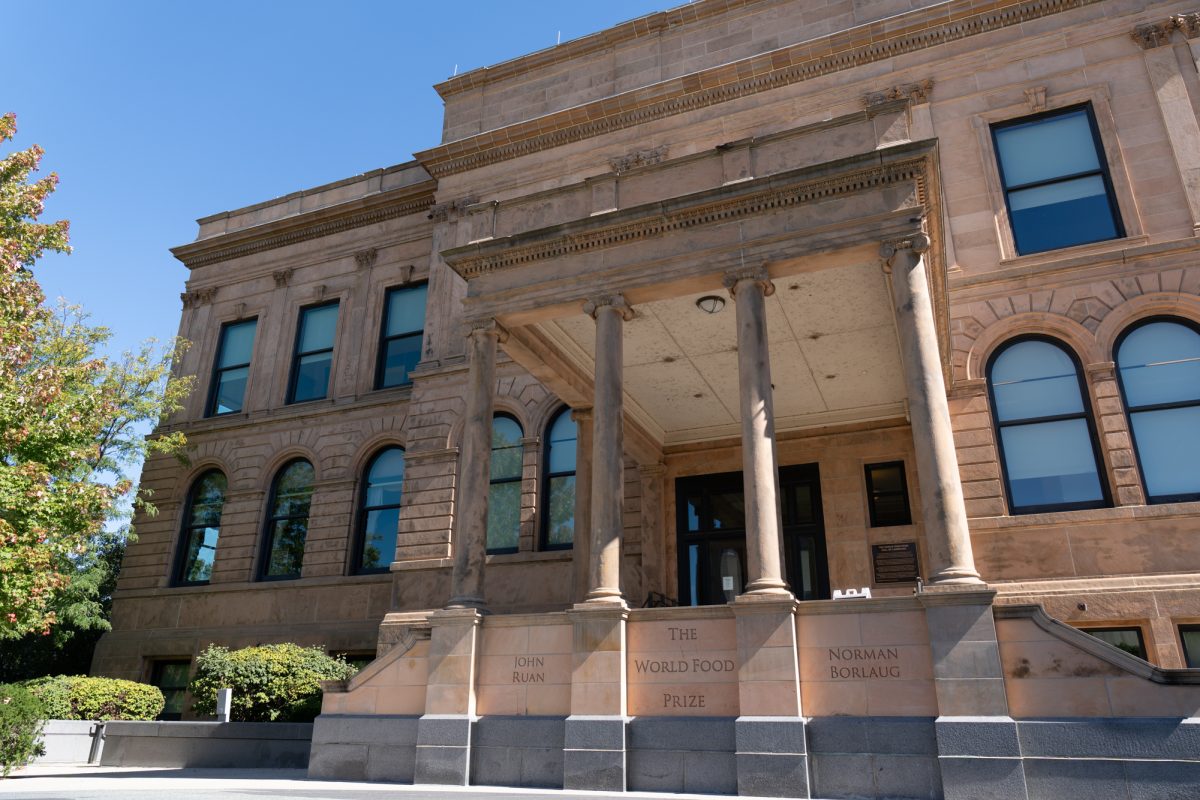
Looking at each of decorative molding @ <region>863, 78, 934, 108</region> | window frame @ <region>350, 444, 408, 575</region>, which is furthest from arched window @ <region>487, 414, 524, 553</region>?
decorative molding @ <region>863, 78, 934, 108</region>

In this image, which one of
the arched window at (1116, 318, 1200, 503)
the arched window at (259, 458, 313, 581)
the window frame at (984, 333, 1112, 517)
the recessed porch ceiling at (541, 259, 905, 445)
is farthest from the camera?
the arched window at (259, 458, 313, 581)

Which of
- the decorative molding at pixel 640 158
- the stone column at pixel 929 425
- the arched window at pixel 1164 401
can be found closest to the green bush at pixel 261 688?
the stone column at pixel 929 425

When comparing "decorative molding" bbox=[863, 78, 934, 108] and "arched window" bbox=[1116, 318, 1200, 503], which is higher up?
"decorative molding" bbox=[863, 78, 934, 108]

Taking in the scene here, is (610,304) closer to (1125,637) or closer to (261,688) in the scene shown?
(1125,637)

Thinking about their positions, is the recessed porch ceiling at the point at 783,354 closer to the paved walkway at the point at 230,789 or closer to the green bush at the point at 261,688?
the paved walkway at the point at 230,789

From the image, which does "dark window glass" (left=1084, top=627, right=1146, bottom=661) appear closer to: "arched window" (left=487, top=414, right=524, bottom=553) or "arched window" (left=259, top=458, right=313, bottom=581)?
"arched window" (left=487, top=414, right=524, bottom=553)

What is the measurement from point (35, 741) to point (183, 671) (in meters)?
8.19

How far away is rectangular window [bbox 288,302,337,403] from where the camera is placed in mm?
25219

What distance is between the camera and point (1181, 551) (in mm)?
13711

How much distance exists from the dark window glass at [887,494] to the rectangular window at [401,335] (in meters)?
13.1

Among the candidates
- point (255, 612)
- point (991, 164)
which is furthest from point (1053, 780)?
point (255, 612)

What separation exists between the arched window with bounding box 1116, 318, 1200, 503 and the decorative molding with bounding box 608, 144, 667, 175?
36.7 feet

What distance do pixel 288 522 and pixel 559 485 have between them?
9.03 metres

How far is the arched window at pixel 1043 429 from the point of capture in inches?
594
